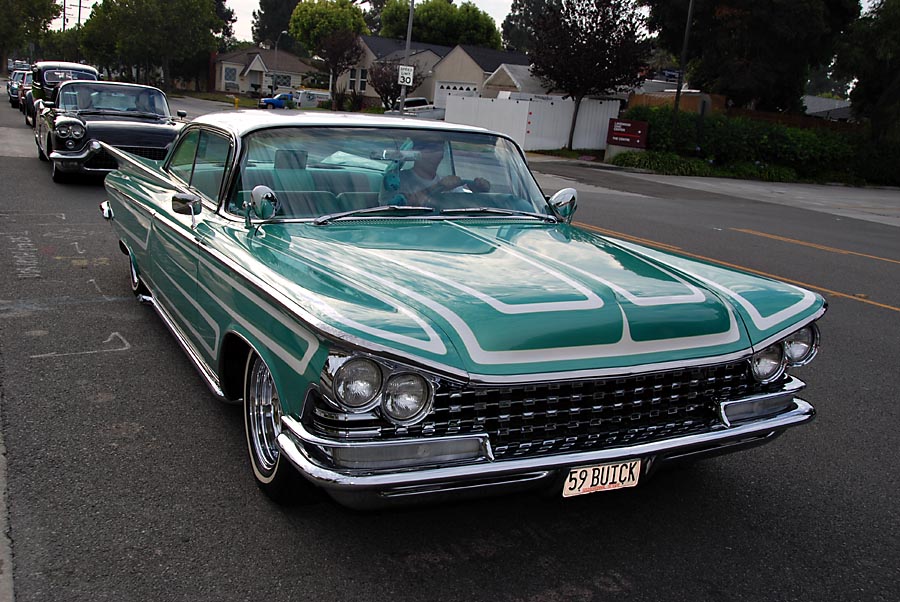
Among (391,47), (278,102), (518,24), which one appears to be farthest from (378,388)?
(518,24)

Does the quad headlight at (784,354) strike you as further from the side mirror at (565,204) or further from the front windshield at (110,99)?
the front windshield at (110,99)

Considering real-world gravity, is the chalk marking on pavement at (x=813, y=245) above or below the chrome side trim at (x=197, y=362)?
below

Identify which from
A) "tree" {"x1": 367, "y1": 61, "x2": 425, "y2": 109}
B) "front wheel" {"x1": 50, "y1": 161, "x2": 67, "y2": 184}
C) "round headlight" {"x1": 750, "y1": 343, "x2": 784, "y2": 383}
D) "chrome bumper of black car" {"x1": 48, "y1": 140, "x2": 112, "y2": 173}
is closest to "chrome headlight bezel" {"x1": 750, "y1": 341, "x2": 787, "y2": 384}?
"round headlight" {"x1": 750, "y1": 343, "x2": 784, "y2": 383}

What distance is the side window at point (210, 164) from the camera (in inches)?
179

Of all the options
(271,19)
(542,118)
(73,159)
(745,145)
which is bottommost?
(73,159)

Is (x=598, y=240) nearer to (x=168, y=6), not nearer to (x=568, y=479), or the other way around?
(x=568, y=479)

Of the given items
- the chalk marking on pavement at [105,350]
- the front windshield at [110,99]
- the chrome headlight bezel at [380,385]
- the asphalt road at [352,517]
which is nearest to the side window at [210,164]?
the asphalt road at [352,517]

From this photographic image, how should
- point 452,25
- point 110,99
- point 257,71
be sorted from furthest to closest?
point 257,71, point 452,25, point 110,99

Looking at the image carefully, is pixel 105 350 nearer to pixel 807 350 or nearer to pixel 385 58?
pixel 807 350

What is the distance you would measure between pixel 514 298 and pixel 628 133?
27458 millimetres

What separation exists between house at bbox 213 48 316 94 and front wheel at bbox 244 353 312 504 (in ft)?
249

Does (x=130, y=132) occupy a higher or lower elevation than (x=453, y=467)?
higher

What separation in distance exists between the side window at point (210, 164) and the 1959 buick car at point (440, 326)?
23 mm

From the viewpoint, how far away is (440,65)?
53719 millimetres
